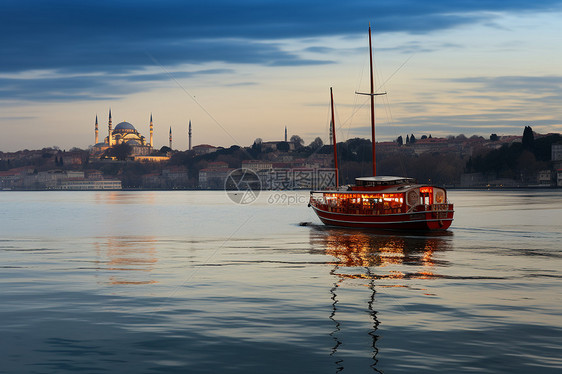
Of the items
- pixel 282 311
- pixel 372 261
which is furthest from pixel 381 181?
pixel 282 311

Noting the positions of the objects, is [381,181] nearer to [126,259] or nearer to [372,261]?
[372,261]

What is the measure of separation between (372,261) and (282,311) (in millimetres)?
13368

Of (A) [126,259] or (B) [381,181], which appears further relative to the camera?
(B) [381,181]

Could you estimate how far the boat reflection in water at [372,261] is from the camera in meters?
16.9

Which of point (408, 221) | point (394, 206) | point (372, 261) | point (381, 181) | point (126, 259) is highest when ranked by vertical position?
point (381, 181)

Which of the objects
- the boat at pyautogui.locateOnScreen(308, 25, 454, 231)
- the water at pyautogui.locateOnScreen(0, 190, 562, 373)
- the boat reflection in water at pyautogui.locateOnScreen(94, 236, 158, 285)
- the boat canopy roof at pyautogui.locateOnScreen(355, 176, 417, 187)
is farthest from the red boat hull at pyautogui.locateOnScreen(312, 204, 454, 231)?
the boat reflection in water at pyautogui.locateOnScreen(94, 236, 158, 285)

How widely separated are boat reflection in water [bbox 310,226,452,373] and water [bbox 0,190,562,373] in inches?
3.3

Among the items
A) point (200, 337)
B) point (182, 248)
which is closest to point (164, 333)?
point (200, 337)

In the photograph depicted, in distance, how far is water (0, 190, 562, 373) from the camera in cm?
1334

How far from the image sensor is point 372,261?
1217 inches

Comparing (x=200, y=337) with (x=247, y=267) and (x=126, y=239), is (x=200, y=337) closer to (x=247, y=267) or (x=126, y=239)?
(x=247, y=267)

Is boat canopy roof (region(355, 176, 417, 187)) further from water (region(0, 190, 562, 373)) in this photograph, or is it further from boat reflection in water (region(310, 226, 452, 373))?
water (region(0, 190, 562, 373))

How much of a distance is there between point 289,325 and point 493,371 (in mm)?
5176

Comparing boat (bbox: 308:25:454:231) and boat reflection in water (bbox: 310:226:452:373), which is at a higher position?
boat (bbox: 308:25:454:231)
